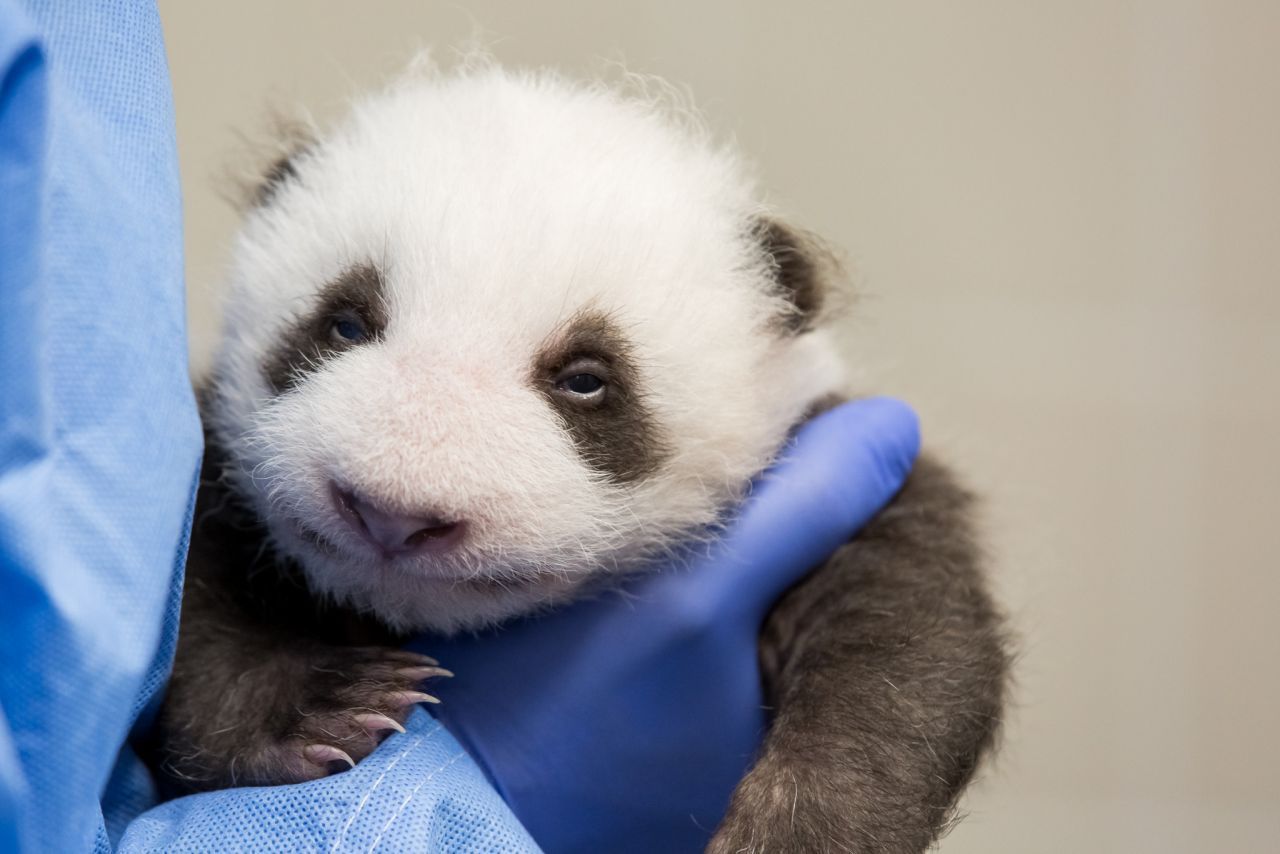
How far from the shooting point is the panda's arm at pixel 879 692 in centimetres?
141

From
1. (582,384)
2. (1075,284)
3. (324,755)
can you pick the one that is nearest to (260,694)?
(324,755)

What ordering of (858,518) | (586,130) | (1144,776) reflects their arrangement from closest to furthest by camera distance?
(586,130) < (858,518) < (1144,776)

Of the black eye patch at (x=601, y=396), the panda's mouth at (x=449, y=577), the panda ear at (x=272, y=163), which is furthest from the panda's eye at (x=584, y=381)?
the panda ear at (x=272, y=163)

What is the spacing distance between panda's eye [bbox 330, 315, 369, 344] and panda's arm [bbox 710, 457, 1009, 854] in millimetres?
741

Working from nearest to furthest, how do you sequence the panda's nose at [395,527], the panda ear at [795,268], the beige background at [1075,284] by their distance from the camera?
the panda's nose at [395,527] → the panda ear at [795,268] → the beige background at [1075,284]

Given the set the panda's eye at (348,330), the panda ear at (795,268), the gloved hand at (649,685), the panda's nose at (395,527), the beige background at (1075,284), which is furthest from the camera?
the beige background at (1075,284)

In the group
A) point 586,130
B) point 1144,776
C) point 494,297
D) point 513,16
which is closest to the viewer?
point 494,297

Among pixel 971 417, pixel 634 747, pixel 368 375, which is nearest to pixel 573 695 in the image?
pixel 634 747

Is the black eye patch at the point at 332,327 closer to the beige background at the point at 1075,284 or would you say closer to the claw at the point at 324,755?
the claw at the point at 324,755

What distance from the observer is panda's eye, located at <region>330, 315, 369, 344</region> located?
1.42 m

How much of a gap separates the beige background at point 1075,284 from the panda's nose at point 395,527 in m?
2.09

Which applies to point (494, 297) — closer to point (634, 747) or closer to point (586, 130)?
point (586, 130)

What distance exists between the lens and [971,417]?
333 cm

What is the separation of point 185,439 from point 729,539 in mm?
780
